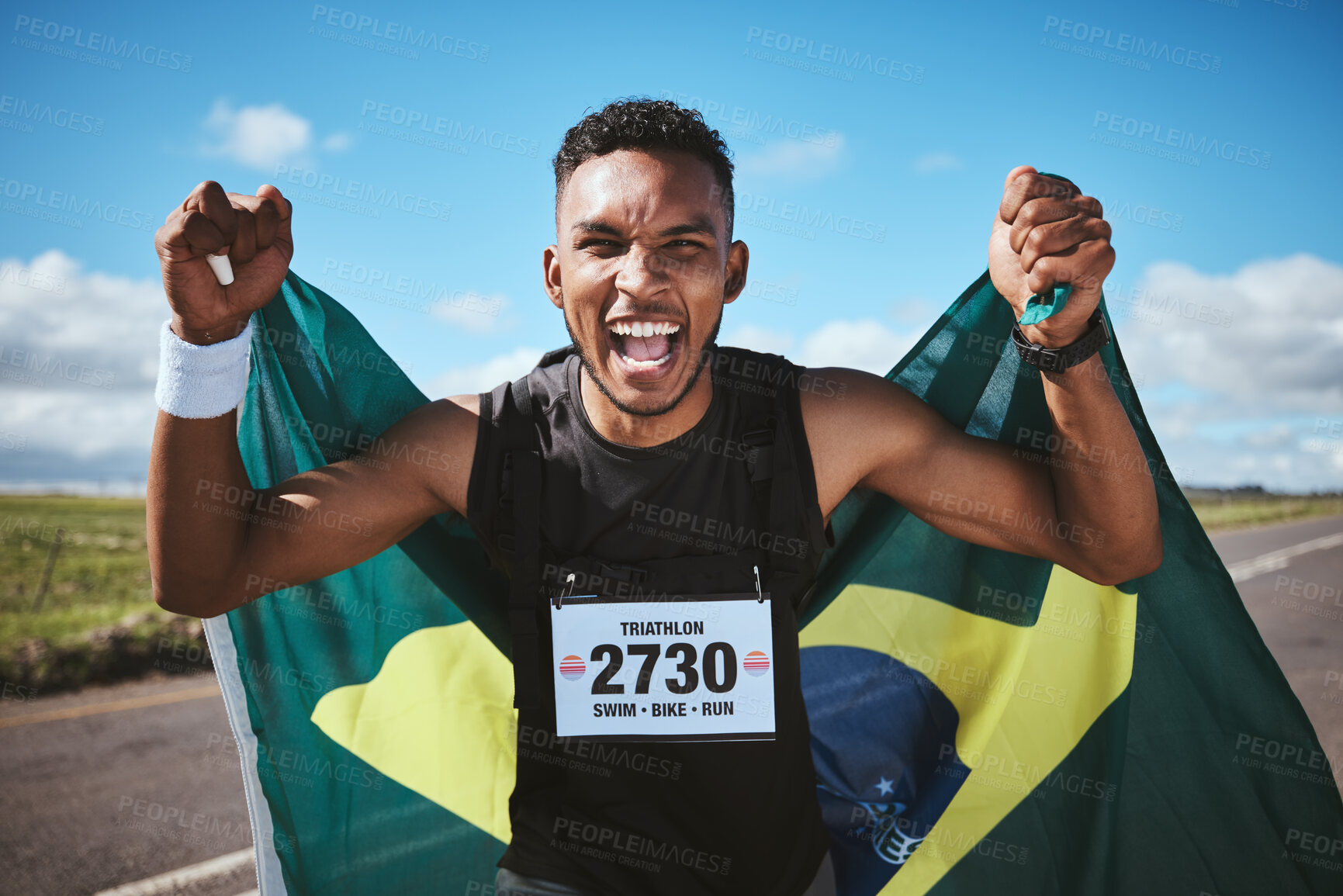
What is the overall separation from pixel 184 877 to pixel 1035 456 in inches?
183

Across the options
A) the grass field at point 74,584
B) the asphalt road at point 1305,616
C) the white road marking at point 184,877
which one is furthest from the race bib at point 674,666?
the grass field at point 74,584

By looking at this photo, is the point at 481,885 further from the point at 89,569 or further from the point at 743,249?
the point at 89,569

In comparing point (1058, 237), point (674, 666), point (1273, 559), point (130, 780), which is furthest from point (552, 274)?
point (1273, 559)

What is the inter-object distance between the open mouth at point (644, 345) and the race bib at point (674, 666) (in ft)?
2.12

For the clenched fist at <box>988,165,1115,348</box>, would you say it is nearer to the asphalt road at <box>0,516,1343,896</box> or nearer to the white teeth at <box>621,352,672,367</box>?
the white teeth at <box>621,352,672,367</box>

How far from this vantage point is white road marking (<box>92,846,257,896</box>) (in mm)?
4086

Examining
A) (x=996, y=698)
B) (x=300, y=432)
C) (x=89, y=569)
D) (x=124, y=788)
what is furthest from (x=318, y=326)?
(x=89, y=569)

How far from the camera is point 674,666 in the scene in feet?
7.44

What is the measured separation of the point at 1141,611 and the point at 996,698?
57 cm

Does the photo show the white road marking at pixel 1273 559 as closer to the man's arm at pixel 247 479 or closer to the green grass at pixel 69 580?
the man's arm at pixel 247 479

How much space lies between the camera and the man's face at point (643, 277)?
232cm

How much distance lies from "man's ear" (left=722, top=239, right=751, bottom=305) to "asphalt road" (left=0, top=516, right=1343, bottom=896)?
3.96m

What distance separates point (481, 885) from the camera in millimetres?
2967

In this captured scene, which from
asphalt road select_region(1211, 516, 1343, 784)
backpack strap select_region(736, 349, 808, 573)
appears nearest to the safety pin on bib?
backpack strap select_region(736, 349, 808, 573)
